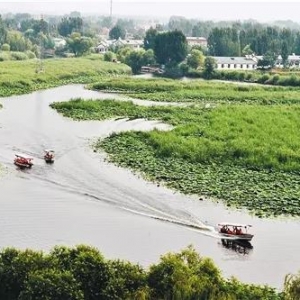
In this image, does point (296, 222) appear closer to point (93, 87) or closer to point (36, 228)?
point (36, 228)

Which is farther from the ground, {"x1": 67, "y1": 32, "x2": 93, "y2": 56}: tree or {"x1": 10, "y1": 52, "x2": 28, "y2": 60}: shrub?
{"x1": 67, "y1": 32, "x2": 93, "y2": 56}: tree

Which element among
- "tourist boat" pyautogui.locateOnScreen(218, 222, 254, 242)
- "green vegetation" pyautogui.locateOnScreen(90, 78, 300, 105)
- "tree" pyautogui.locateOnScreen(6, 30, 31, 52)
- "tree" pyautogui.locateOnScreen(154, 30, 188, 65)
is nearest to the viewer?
"tourist boat" pyautogui.locateOnScreen(218, 222, 254, 242)

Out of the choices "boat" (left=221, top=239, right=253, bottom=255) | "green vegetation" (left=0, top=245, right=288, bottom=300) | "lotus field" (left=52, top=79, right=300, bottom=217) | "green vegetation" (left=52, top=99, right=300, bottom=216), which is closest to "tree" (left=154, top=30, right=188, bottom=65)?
"lotus field" (left=52, top=79, right=300, bottom=217)

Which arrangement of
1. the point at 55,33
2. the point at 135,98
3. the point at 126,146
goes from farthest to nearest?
the point at 55,33 < the point at 135,98 < the point at 126,146

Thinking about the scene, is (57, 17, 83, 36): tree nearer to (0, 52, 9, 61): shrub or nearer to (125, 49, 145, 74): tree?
(125, 49, 145, 74): tree

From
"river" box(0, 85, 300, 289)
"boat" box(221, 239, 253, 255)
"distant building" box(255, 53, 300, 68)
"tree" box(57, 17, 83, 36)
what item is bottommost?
"boat" box(221, 239, 253, 255)

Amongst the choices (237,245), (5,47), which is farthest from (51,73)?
(237,245)

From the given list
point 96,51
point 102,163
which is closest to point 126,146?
point 102,163
